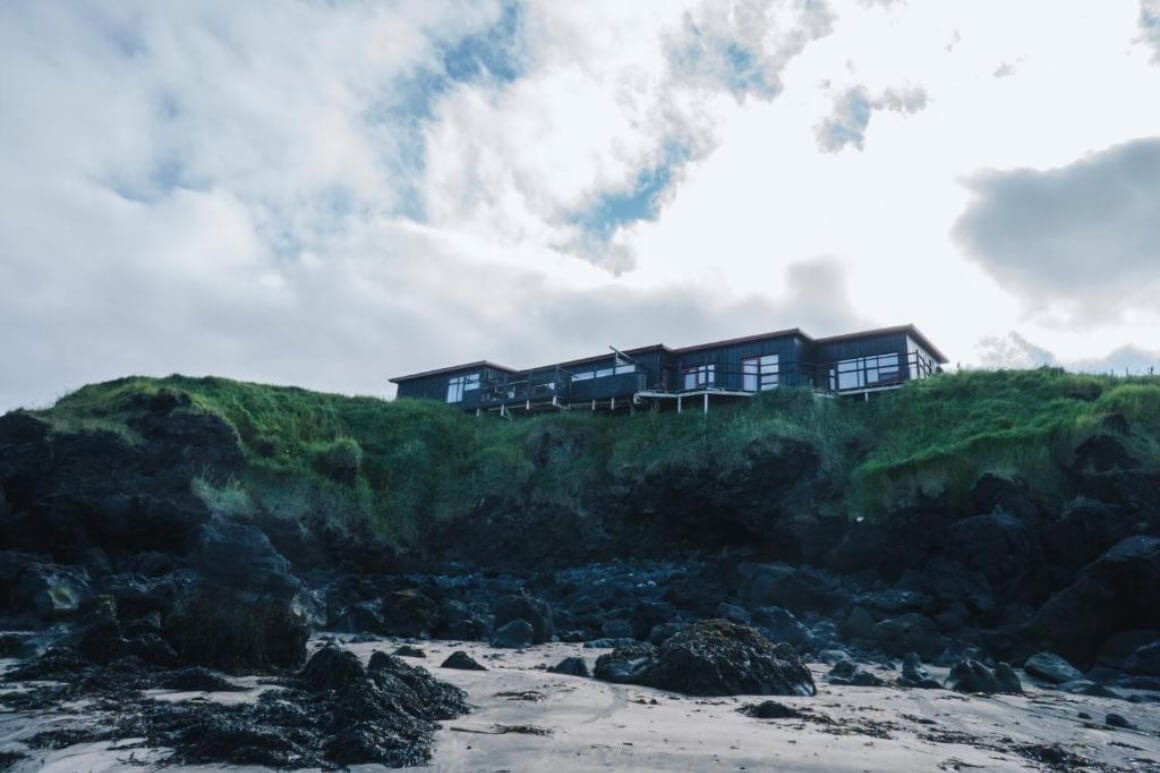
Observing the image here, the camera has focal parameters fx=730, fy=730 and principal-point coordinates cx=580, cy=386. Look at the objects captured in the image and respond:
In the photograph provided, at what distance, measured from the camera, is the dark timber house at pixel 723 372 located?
38562mm

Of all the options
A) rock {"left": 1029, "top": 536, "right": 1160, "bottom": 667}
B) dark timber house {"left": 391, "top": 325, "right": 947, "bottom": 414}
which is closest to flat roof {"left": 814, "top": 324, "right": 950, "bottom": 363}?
dark timber house {"left": 391, "top": 325, "right": 947, "bottom": 414}

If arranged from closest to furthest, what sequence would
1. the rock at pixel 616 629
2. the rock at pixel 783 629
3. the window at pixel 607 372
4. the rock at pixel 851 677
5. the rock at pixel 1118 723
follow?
the rock at pixel 1118 723 < the rock at pixel 851 677 < the rock at pixel 783 629 < the rock at pixel 616 629 < the window at pixel 607 372

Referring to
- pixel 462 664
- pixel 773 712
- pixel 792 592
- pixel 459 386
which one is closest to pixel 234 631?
pixel 462 664

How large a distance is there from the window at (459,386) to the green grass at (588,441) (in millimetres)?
5602

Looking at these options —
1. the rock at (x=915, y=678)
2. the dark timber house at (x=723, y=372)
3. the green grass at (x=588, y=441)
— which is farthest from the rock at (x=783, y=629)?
the dark timber house at (x=723, y=372)

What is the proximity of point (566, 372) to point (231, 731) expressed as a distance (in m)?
39.7

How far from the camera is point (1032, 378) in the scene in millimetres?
32844

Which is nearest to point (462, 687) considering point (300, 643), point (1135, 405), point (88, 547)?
point (300, 643)

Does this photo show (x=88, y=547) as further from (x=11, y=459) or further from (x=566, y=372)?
(x=566, y=372)

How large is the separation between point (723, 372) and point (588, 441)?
8879mm

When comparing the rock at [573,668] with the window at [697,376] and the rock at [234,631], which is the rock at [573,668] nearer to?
the rock at [234,631]

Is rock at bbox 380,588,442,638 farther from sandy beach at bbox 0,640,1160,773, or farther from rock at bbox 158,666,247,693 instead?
rock at bbox 158,666,247,693

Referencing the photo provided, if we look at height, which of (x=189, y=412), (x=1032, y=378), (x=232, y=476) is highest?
(x=1032, y=378)

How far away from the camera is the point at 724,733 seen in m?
6.92
